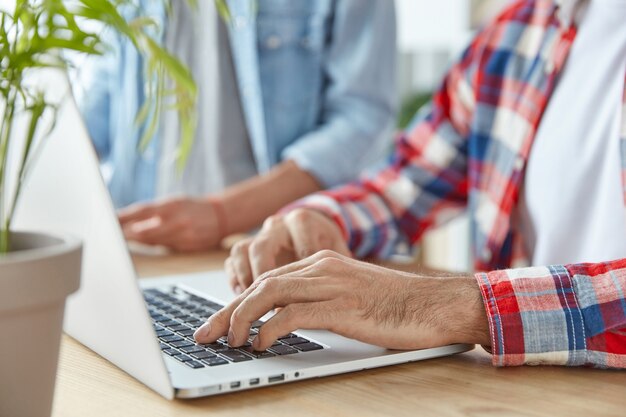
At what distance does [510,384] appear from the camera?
2.50 ft

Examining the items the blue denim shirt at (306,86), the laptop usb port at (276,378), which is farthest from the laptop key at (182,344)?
the blue denim shirt at (306,86)

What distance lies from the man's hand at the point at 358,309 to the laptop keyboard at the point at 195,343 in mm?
11

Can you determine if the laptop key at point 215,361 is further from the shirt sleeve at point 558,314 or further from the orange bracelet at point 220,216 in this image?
the orange bracelet at point 220,216

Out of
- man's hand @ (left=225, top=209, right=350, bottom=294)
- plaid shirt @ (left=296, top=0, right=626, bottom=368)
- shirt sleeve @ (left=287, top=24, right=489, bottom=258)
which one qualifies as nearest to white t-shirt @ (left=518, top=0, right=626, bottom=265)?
plaid shirt @ (left=296, top=0, right=626, bottom=368)

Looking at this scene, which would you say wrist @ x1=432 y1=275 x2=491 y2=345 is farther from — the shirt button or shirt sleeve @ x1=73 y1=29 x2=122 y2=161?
shirt sleeve @ x1=73 y1=29 x2=122 y2=161

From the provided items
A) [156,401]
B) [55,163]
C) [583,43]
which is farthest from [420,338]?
[583,43]

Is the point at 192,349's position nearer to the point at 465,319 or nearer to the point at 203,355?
the point at 203,355

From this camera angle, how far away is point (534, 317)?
2.75 feet

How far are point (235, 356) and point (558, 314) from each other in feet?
1.02

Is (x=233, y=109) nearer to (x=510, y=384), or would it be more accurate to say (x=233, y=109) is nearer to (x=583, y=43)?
(x=583, y=43)

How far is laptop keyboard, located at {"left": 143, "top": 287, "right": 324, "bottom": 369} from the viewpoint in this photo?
0.77 m

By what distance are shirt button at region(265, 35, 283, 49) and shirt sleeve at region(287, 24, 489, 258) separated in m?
0.41

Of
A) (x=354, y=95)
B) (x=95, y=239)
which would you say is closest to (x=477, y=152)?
(x=354, y=95)

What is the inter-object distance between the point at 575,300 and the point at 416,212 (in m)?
0.74
